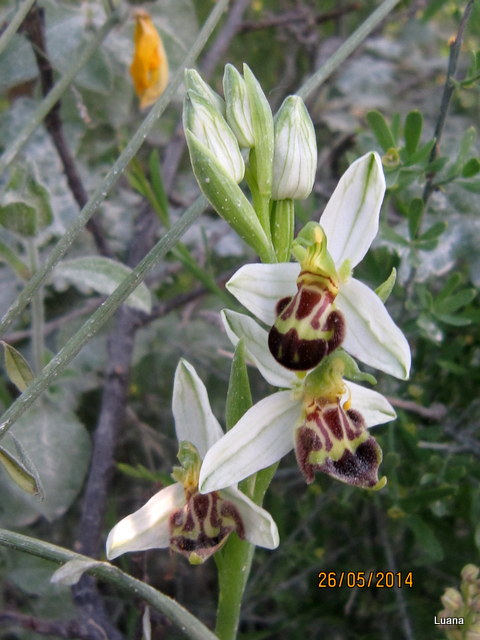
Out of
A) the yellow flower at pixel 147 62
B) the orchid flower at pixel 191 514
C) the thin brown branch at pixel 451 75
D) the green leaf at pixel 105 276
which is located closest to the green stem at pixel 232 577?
the orchid flower at pixel 191 514

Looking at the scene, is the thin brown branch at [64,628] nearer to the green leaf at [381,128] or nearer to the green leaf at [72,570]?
the green leaf at [72,570]

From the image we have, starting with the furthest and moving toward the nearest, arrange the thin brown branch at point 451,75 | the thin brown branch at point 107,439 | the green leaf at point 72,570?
the thin brown branch at point 107,439 → the thin brown branch at point 451,75 → the green leaf at point 72,570

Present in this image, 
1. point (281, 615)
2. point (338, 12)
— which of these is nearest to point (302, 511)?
point (281, 615)

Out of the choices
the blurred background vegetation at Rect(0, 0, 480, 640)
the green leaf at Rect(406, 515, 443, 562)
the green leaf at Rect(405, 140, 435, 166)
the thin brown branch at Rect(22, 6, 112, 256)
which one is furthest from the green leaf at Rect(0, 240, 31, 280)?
the green leaf at Rect(406, 515, 443, 562)

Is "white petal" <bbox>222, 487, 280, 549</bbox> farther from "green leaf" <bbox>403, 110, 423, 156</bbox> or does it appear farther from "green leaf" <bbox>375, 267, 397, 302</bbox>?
"green leaf" <bbox>403, 110, 423, 156</bbox>

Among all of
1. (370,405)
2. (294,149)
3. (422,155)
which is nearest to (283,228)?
(294,149)
